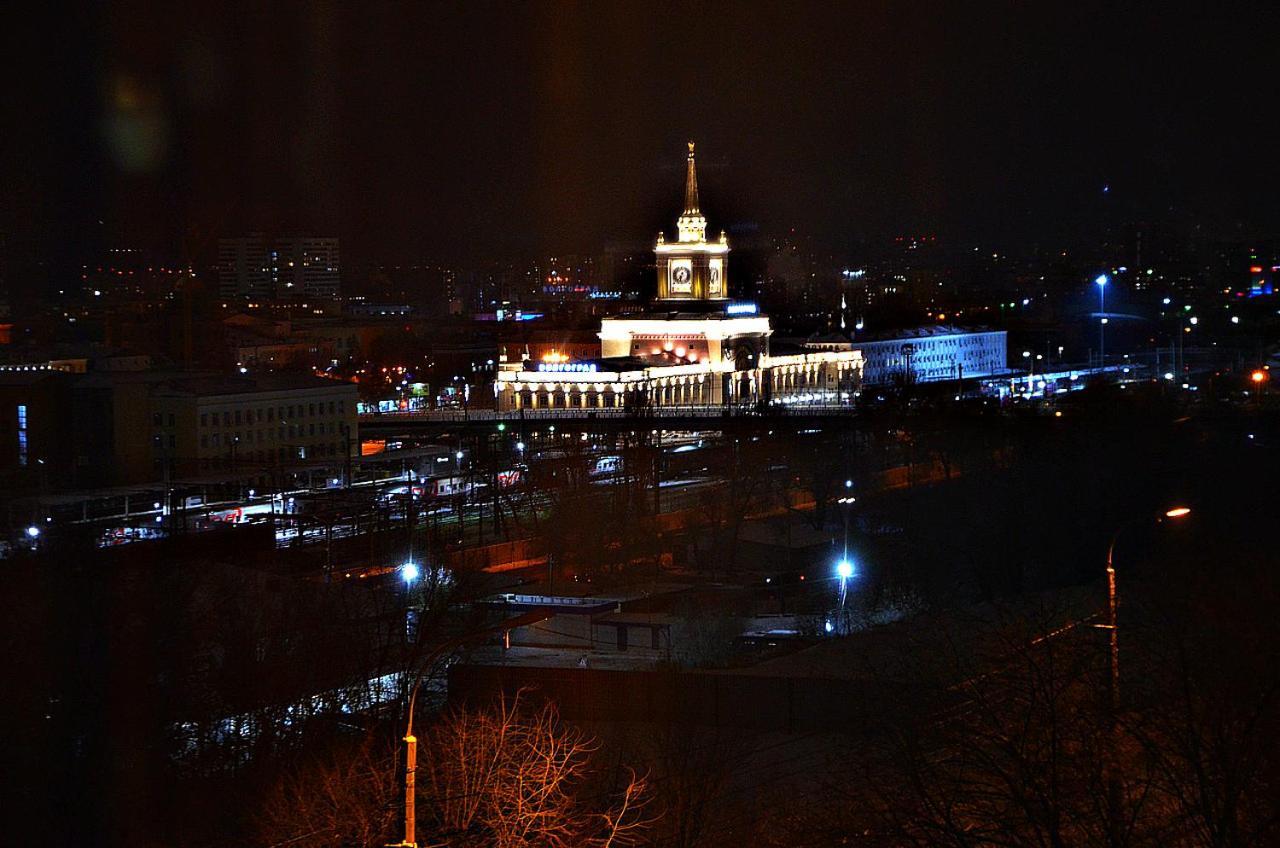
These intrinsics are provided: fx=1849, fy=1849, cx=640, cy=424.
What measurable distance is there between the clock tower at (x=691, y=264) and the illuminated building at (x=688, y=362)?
2 centimetres

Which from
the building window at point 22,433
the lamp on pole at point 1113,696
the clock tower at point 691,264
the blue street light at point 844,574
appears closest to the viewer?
the lamp on pole at point 1113,696

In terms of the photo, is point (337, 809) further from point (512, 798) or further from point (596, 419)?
point (596, 419)

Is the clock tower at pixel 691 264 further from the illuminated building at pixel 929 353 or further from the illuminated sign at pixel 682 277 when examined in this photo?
the illuminated building at pixel 929 353

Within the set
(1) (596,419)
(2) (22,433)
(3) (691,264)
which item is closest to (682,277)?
(3) (691,264)

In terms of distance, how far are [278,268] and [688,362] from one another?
36825 millimetres

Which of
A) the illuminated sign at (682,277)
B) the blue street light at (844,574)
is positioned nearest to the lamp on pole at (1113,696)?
the blue street light at (844,574)

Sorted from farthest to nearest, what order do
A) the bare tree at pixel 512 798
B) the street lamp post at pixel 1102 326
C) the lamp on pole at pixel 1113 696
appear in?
the street lamp post at pixel 1102 326 → the bare tree at pixel 512 798 → the lamp on pole at pixel 1113 696

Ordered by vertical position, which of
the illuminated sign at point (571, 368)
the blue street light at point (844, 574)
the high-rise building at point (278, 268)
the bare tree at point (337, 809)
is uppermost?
the high-rise building at point (278, 268)

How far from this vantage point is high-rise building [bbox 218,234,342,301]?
2621 inches

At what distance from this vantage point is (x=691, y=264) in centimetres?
3809

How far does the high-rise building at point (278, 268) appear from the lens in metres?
66.6

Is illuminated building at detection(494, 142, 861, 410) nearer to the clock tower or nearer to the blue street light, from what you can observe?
the clock tower

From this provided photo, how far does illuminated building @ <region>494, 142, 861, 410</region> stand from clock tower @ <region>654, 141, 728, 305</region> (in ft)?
0.07

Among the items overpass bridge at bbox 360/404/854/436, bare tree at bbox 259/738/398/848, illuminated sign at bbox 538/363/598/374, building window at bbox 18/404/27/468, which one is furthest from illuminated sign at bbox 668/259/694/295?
bare tree at bbox 259/738/398/848
